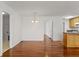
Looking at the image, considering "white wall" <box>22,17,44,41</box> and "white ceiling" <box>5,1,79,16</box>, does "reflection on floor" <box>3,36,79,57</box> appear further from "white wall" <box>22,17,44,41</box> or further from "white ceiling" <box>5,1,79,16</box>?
"white wall" <box>22,17,44,41</box>

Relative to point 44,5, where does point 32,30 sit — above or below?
below

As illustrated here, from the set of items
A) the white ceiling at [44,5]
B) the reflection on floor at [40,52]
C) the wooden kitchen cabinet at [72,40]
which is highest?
the white ceiling at [44,5]

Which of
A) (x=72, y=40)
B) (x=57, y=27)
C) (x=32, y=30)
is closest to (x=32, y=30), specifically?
(x=32, y=30)

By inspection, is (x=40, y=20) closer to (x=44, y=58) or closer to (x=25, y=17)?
(x=25, y=17)

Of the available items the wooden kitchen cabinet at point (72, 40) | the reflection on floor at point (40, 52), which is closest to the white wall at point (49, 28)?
the wooden kitchen cabinet at point (72, 40)

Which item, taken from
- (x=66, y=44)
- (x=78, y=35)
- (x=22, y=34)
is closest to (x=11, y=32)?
(x=66, y=44)

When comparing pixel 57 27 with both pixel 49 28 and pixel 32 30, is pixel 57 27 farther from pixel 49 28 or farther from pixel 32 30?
pixel 32 30

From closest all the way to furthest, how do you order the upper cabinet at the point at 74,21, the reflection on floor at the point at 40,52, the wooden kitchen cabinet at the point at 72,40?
1. the reflection on floor at the point at 40,52
2. the wooden kitchen cabinet at the point at 72,40
3. the upper cabinet at the point at 74,21

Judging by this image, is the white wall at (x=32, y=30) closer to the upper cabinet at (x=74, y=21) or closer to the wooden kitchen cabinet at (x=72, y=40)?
the upper cabinet at (x=74, y=21)

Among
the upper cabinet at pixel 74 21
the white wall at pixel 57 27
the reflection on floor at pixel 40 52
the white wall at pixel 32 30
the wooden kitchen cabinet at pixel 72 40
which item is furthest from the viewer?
the white wall at pixel 32 30

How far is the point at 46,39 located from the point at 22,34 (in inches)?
75.9

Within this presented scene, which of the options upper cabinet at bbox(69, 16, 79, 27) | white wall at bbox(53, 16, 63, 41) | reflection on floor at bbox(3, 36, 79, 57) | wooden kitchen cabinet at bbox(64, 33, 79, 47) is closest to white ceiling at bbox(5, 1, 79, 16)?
wooden kitchen cabinet at bbox(64, 33, 79, 47)

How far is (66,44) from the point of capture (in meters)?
7.85

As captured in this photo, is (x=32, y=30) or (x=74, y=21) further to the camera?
(x=32, y=30)
